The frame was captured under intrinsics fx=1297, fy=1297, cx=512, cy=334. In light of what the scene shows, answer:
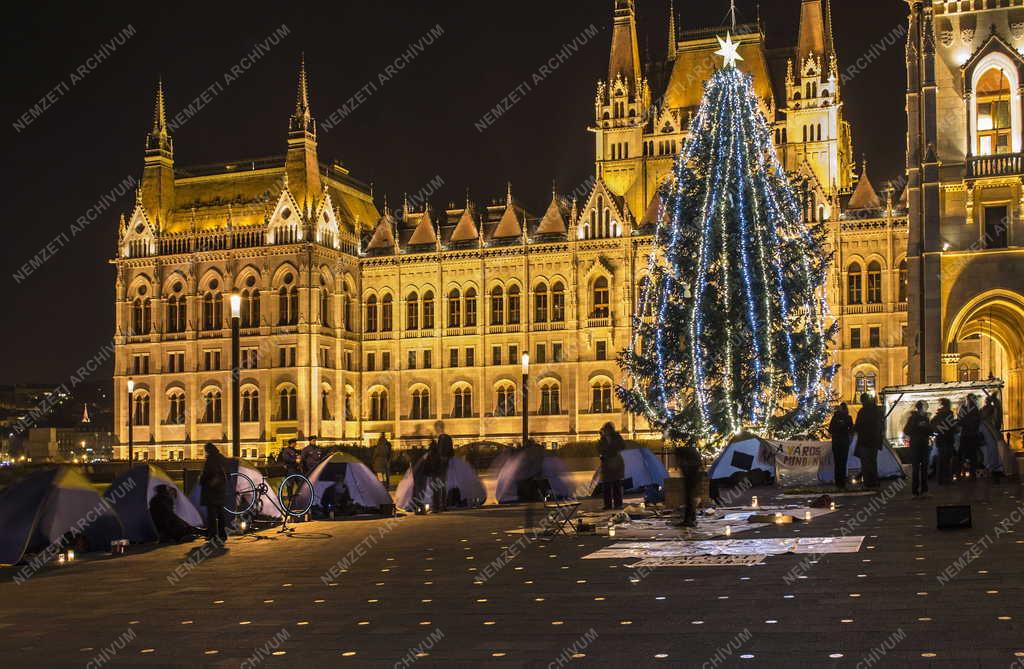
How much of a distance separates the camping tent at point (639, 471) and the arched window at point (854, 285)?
1663 inches

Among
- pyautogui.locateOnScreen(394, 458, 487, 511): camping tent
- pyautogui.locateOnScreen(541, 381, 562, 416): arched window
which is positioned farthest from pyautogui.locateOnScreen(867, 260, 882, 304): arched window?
pyautogui.locateOnScreen(394, 458, 487, 511): camping tent

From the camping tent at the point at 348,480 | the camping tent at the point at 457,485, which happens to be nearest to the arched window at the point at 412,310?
the camping tent at the point at 457,485

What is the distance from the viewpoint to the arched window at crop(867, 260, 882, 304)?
7200 cm

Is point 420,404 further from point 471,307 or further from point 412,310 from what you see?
point 471,307

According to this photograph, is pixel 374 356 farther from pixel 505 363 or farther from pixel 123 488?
pixel 123 488

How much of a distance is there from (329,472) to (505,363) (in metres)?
51.0

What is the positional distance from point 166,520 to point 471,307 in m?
57.7

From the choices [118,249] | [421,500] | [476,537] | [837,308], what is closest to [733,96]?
[421,500]

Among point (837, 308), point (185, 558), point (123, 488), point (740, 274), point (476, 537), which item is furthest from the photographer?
point (837, 308)

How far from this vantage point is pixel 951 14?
43562 millimetres

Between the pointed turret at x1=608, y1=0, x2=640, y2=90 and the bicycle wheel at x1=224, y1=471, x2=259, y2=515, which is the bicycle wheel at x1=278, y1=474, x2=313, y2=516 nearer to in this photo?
the bicycle wheel at x1=224, y1=471, x2=259, y2=515

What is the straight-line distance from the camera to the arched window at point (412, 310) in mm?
81812

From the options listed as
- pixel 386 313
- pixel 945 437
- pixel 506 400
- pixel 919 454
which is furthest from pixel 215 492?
pixel 386 313

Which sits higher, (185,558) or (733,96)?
(733,96)
